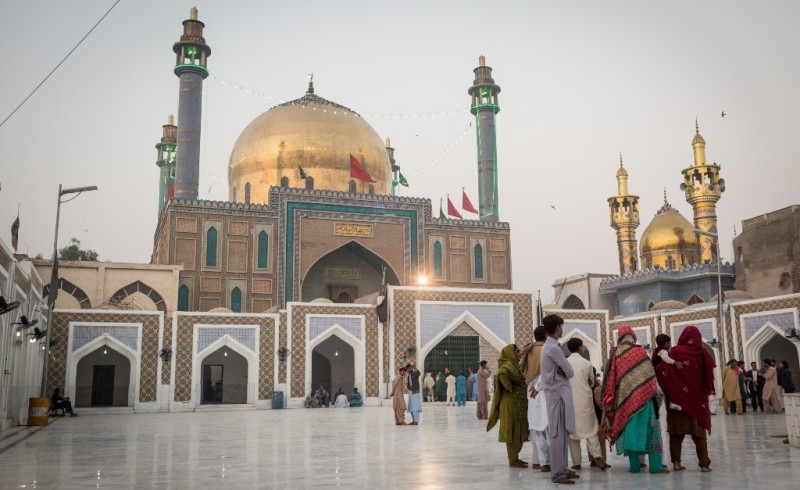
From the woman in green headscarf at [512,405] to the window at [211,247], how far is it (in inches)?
820

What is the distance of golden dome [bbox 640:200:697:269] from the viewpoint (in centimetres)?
3688

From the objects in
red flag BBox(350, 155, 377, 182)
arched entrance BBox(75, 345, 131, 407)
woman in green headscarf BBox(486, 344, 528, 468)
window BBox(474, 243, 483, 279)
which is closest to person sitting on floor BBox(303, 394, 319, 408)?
arched entrance BBox(75, 345, 131, 407)

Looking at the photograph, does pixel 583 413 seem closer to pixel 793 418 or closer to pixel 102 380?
pixel 793 418

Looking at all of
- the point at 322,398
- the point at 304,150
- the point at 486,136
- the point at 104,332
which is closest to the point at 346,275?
the point at 304,150

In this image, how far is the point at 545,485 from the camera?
5234 mm

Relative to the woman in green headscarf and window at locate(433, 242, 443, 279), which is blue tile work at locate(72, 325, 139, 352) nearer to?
window at locate(433, 242, 443, 279)

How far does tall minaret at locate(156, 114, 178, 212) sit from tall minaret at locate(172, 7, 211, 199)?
9.72 metres

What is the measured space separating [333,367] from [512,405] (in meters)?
20.2

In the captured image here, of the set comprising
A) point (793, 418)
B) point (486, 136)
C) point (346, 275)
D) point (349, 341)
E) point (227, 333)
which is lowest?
point (793, 418)

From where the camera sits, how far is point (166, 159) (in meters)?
38.2

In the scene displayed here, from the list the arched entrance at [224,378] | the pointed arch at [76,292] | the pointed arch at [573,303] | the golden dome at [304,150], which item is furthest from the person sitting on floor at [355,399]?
the pointed arch at [573,303]

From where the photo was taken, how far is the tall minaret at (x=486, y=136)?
31.3 meters

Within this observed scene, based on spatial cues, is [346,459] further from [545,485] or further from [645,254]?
[645,254]

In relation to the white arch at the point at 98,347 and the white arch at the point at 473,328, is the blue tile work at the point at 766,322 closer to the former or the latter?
the white arch at the point at 473,328
